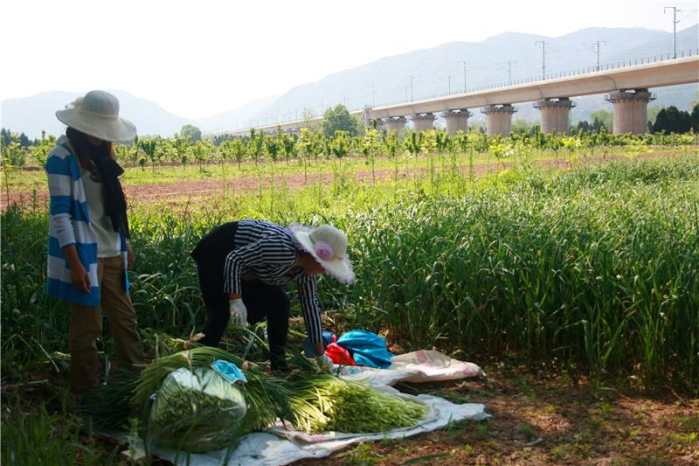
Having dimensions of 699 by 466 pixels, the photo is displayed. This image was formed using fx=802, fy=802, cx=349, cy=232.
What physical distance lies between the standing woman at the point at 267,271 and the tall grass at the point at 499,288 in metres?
0.60

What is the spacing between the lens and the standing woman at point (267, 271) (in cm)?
376

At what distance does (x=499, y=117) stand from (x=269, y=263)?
204 feet

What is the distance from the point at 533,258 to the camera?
475 cm

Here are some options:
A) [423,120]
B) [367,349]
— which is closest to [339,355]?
[367,349]

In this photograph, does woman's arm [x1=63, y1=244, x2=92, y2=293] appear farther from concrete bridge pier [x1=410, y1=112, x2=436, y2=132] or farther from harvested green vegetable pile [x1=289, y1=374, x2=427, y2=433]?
concrete bridge pier [x1=410, y1=112, x2=436, y2=132]

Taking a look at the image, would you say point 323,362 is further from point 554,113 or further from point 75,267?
point 554,113

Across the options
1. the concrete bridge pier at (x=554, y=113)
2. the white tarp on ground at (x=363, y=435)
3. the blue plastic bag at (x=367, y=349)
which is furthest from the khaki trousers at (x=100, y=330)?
the concrete bridge pier at (x=554, y=113)

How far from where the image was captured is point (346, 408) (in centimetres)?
348

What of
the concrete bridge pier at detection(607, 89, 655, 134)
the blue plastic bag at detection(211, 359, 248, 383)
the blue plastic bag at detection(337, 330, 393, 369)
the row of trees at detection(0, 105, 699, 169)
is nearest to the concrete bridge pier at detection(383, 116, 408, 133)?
the concrete bridge pier at detection(607, 89, 655, 134)

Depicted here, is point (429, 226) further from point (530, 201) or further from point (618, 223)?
point (530, 201)

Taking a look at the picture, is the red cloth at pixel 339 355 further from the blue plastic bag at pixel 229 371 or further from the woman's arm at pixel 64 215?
the woman's arm at pixel 64 215

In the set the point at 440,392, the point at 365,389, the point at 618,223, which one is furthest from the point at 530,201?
the point at 365,389

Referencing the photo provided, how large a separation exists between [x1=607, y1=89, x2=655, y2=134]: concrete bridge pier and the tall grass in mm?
42358

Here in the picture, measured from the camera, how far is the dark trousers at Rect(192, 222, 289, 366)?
3.96m
